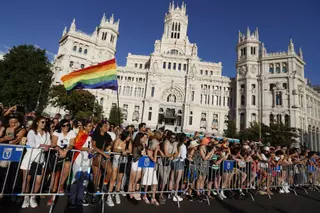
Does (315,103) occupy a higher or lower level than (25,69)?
higher

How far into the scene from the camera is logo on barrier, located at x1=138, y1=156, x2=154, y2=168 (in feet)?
20.0

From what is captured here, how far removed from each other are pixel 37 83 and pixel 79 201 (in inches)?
1198

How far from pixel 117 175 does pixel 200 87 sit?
49.0 m

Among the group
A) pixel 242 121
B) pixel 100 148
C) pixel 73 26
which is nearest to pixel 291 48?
pixel 242 121

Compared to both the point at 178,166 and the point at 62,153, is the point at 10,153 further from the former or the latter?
the point at 178,166

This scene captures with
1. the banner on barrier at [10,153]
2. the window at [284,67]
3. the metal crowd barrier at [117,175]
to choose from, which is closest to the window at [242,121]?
the window at [284,67]

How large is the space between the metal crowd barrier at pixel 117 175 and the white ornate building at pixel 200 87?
1556 inches

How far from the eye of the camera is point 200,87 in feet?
173

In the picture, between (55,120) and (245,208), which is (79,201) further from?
(245,208)

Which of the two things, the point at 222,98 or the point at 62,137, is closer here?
the point at 62,137

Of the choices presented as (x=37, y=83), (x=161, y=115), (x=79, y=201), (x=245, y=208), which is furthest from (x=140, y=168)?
(x=161, y=115)

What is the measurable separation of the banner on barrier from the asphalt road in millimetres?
1201

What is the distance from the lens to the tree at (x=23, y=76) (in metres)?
27.6

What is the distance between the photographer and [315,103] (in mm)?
53344
